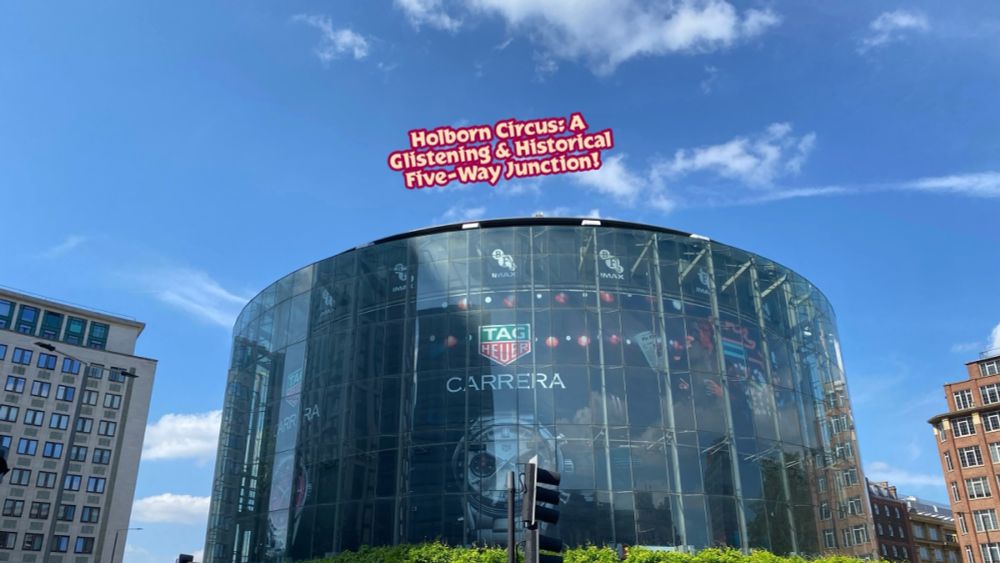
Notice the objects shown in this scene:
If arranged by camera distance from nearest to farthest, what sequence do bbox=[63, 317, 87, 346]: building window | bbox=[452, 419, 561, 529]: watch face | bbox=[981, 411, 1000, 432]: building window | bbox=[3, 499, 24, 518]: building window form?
1. bbox=[452, 419, 561, 529]: watch face
2. bbox=[3, 499, 24, 518]: building window
3. bbox=[981, 411, 1000, 432]: building window
4. bbox=[63, 317, 87, 346]: building window

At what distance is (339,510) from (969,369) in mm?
83087

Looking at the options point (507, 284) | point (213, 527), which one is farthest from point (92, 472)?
point (507, 284)

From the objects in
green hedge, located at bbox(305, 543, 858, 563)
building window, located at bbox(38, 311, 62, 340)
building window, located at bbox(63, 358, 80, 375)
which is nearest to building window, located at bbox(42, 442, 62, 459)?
building window, located at bbox(63, 358, 80, 375)

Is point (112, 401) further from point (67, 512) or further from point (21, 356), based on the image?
point (67, 512)

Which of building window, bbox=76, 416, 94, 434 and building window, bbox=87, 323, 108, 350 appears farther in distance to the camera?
building window, bbox=87, 323, 108, 350

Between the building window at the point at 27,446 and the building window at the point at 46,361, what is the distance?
8.05m

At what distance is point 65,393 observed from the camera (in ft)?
277

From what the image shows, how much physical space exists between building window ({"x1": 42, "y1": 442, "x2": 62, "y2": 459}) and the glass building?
145 feet

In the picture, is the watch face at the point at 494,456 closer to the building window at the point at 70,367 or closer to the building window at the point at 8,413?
the building window at the point at 8,413

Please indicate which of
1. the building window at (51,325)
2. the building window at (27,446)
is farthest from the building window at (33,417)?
the building window at (51,325)

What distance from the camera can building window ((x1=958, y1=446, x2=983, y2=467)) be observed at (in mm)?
87000

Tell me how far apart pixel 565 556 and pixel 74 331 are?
75.5m

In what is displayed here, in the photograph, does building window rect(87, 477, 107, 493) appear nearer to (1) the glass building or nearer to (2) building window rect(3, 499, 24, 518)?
(2) building window rect(3, 499, 24, 518)

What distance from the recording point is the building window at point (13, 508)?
77.2 meters
